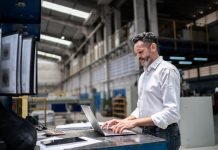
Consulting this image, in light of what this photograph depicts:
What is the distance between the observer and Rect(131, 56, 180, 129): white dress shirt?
1.61 metres

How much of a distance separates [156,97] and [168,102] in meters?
0.12

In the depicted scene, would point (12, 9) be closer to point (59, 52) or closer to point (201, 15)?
point (201, 15)

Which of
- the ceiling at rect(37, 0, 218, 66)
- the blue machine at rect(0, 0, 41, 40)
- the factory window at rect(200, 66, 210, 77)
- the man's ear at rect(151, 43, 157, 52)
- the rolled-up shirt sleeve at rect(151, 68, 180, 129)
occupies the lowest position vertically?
the rolled-up shirt sleeve at rect(151, 68, 180, 129)

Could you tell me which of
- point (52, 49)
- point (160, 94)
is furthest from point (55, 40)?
point (160, 94)

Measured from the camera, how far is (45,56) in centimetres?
2725

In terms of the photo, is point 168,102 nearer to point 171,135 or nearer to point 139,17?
point 171,135

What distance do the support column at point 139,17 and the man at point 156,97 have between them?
23.4 ft

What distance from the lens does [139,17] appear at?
350 inches

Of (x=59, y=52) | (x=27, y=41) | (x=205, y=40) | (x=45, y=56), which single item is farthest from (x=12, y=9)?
(x=45, y=56)

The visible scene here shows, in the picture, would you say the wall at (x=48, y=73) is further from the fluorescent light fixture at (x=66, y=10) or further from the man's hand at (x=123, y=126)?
the man's hand at (x=123, y=126)

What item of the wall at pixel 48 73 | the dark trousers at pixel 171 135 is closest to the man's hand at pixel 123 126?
the dark trousers at pixel 171 135

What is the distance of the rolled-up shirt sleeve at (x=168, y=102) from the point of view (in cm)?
160

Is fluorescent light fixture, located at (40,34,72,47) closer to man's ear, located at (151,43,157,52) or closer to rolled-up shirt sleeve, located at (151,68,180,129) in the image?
man's ear, located at (151,43,157,52)

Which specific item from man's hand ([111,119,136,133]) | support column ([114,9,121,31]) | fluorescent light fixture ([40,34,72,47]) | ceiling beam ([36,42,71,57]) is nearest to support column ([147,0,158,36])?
support column ([114,9,121,31])
